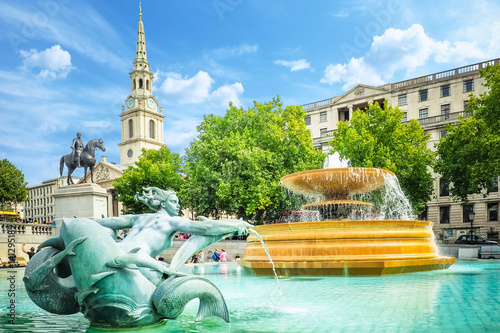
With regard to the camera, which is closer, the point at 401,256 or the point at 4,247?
the point at 401,256

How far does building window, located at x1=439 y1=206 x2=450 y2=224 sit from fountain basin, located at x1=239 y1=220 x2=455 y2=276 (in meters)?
39.6

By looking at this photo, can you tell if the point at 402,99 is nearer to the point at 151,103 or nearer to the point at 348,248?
the point at 348,248

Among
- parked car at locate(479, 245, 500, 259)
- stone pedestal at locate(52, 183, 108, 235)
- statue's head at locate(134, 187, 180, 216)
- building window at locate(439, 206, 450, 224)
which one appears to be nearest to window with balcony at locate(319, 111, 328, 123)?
building window at locate(439, 206, 450, 224)

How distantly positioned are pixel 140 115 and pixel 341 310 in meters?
83.0

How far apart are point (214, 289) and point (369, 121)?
32536mm

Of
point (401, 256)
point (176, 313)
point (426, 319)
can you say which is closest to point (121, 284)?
point (176, 313)

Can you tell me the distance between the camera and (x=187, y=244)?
5.23 meters

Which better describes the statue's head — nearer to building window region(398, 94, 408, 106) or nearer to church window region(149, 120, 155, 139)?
building window region(398, 94, 408, 106)

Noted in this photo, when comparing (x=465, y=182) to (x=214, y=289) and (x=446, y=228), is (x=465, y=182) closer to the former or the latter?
(x=446, y=228)

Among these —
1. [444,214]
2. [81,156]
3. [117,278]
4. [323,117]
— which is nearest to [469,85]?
[444,214]

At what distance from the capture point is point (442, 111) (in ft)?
159

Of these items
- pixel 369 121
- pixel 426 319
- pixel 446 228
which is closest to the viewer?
pixel 426 319

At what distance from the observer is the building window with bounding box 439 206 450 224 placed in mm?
47594

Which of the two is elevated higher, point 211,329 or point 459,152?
point 459,152
